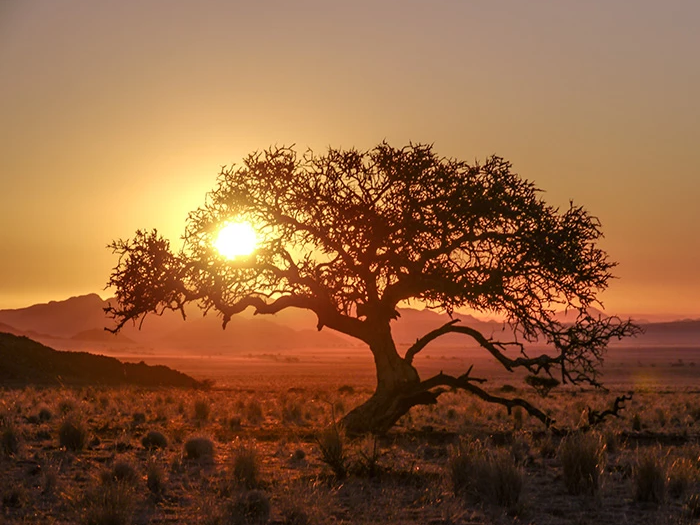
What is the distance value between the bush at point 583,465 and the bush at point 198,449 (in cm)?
755

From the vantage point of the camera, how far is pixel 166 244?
22.8m

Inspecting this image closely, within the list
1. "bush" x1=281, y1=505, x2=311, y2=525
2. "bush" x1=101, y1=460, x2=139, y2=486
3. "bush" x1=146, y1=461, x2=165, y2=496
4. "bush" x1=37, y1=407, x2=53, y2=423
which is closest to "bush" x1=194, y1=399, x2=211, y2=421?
"bush" x1=37, y1=407, x2=53, y2=423

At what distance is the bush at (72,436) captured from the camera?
19.0 m

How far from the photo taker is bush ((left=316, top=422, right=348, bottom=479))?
15180 mm

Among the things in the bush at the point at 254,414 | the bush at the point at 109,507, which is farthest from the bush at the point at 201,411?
the bush at the point at 109,507

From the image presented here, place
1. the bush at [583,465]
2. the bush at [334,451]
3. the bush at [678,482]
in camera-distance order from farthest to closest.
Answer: the bush at [334,451] → the bush at [583,465] → the bush at [678,482]

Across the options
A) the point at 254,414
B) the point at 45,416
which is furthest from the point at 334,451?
the point at 254,414

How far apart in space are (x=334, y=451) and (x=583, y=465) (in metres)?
4.47

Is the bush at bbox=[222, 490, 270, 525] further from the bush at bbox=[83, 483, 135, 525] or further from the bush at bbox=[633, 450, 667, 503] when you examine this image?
the bush at bbox=[633, 450, 667, 503]

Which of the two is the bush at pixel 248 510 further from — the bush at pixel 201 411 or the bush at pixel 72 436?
the bush at pixel 201 411

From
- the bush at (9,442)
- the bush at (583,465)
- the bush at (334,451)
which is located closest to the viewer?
the bush at (583,465)

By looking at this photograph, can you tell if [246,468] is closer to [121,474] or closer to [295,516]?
[121,474]

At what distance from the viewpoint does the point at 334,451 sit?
1589cm


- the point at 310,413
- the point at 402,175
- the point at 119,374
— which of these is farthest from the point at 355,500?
the point at 119,374
